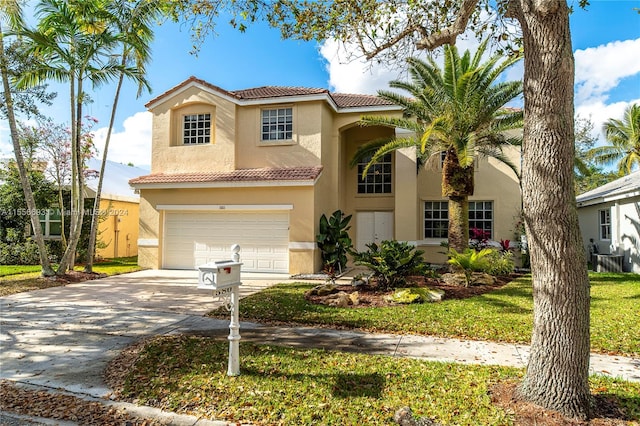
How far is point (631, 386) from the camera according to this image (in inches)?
175

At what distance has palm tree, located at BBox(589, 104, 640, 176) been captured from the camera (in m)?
22.1

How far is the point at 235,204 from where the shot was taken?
46.2 ft

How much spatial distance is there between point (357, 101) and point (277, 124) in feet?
12.8

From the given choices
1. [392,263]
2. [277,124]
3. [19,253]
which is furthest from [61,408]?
[19,253]

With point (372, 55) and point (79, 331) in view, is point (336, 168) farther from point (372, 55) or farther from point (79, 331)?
point (79, 331)

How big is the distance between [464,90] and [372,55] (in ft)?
21.2

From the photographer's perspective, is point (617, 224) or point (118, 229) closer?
point (617, 224)

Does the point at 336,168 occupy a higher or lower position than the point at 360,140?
lower

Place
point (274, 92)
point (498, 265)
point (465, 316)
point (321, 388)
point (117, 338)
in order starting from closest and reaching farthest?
point (321, 388) → point (117, 338) → point (465, 316) → point (498, 265) → point (274, 92)

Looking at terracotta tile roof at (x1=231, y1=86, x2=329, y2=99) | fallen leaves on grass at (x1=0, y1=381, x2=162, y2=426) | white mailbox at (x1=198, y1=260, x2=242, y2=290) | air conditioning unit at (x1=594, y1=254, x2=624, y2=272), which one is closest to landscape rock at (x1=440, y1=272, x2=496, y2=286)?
Result: air conditioning unit at (x1=594, y1=254, x2=624, y2=272)

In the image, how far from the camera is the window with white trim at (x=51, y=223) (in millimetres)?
17203

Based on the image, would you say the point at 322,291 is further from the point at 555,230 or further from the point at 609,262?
the point at 609,262

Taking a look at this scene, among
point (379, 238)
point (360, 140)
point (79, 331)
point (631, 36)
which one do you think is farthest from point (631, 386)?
point (360, 140)

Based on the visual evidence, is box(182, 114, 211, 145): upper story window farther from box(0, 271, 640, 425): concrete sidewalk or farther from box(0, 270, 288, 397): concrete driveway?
box(0, 271, 640, 425): concrete sidewalk
